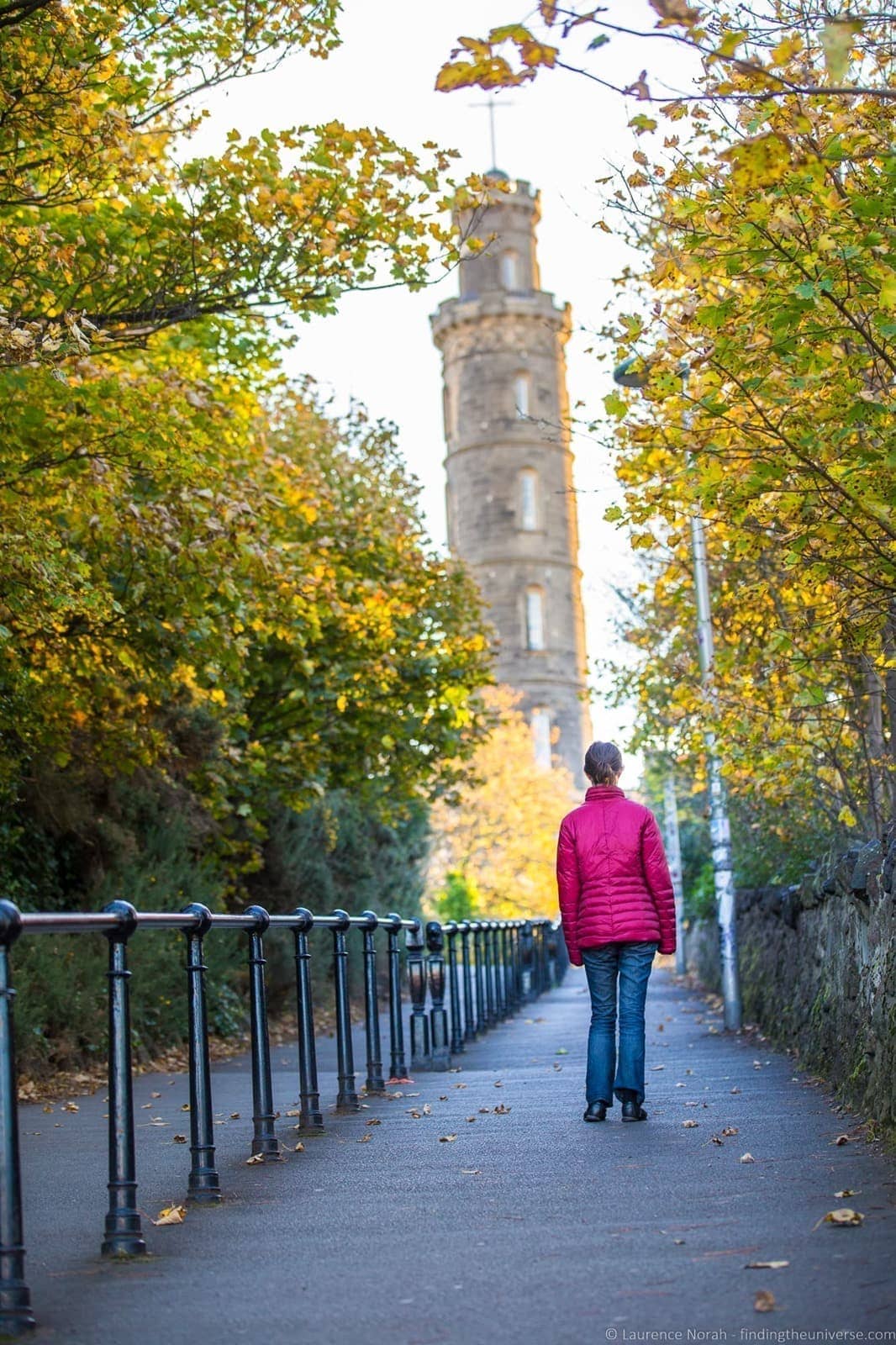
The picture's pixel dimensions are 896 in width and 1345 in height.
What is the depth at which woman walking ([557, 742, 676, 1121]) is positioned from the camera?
8.91 metres

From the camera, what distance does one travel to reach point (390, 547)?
22.7 metres

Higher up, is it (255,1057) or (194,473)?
(194,473)

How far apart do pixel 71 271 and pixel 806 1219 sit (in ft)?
25.5

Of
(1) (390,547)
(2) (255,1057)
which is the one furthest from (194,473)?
(1) (390,547)

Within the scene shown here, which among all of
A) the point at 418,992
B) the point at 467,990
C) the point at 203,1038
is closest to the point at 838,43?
the point at 203,1038

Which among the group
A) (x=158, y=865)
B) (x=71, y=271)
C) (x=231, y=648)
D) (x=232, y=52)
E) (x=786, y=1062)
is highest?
(x=232, y=52)

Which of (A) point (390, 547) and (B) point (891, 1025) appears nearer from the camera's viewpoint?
(B) point (891, 1025)

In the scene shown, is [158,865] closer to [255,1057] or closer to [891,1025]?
[255,1057]

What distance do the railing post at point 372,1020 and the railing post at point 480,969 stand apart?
14.4 feet

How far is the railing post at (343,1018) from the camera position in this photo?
9578mm

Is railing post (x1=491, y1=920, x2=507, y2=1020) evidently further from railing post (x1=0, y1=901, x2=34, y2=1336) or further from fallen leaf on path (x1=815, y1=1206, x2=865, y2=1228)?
railing post (x1=0, y1=901, x2=34, y2=1336)

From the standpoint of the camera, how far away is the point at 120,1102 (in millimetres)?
5773

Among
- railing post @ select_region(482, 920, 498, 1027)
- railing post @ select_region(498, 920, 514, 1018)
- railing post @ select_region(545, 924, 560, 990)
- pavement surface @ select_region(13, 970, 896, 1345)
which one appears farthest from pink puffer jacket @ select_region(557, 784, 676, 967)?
railing post @ select_region(545, 924, 560, 990)

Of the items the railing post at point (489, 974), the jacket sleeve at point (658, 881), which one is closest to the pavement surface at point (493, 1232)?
the jacket sleeve at point (658, 881)
